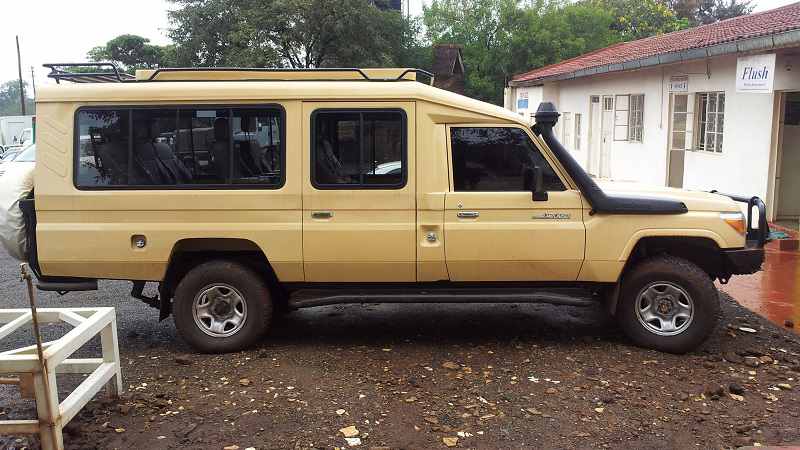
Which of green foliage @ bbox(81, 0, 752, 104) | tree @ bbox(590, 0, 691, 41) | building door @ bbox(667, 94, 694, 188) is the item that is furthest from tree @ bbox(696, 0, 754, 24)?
building door @ bbox(667, 94, 694, 188)

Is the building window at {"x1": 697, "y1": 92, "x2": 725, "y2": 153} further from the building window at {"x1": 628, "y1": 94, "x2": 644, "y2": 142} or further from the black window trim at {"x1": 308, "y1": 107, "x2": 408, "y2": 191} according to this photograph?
the black window trim at {"x1": 308, "y1": 107, "x2": 408, "y2": 191}

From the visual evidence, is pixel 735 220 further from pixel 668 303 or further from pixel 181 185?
pixel 181 185

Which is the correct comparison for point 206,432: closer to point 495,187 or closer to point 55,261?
point 55,261

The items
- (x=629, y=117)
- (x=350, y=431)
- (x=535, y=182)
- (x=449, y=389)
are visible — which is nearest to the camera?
(x=350, y=431)

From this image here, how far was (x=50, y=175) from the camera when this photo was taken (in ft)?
18.8

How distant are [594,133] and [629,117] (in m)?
3.08

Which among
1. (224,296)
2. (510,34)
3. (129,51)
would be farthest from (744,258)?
(129,51)

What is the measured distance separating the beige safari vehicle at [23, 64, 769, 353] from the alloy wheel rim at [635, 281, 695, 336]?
0.01m

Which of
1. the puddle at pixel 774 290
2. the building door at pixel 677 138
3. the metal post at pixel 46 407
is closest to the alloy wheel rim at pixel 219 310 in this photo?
the metal post at pixel 46 407

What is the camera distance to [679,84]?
47.1 feet

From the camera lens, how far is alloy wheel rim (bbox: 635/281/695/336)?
578 cm

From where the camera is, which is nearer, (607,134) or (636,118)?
(636,118)

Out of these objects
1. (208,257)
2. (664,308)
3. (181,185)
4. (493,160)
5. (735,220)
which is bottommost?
(664,308)

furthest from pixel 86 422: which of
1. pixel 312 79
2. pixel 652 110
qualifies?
pixel 652 110
